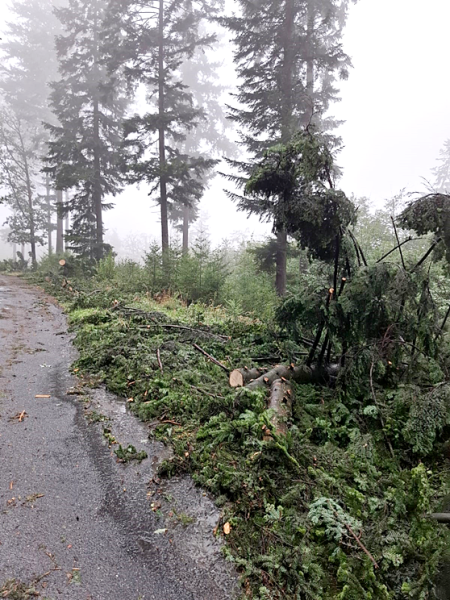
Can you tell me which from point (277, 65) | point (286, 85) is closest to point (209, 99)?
point (277, 65)

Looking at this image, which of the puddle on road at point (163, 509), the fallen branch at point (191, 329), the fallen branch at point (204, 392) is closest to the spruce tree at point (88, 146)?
the fallen branch at point (191, 329)

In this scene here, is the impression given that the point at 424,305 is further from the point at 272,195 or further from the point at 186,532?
the point at 186,532

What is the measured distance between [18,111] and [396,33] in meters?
154

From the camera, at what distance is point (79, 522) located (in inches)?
90.6

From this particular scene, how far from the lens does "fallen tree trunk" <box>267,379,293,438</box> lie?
9.98 feet

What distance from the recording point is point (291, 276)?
12609 mm

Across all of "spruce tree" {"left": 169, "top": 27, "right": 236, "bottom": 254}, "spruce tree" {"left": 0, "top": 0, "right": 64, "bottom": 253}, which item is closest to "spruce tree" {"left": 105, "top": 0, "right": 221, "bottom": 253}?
"spruce tree" {"left": 169, "top": 27, "right": 236, "bottom": 254}

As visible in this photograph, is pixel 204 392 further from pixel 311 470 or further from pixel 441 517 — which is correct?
pixel 441 517

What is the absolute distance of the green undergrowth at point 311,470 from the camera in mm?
1919

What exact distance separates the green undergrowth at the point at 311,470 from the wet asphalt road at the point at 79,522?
0.80ft

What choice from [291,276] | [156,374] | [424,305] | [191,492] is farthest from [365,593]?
[291,276]

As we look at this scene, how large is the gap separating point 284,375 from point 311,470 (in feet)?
4.86

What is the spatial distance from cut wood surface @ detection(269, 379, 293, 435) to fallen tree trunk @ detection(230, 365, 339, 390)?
130mm

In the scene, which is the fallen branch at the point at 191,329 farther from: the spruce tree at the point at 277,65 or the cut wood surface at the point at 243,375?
the spruce tree at the point at 277,65
